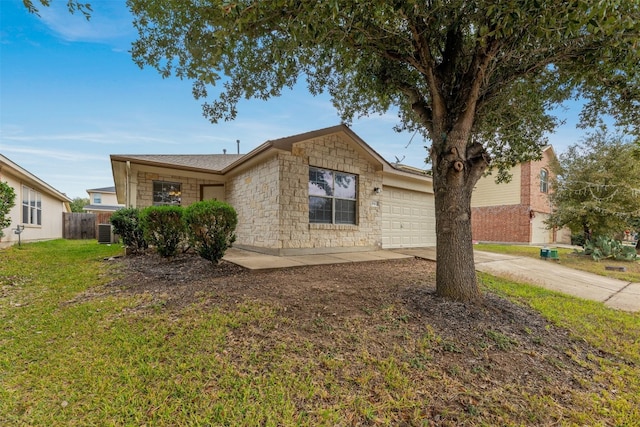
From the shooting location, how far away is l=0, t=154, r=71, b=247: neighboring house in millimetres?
10664

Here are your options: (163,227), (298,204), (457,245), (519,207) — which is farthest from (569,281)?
(519,207)

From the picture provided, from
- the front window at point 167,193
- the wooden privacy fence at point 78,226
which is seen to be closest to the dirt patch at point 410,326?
the front window at point 167,193

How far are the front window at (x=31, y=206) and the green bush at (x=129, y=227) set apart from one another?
8.00 metres

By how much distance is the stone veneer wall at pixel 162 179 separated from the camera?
970 cm

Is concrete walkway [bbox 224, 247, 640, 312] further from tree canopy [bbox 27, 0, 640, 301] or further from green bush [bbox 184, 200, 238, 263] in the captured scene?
tree canopy [bbox 27, 0, 640, 301]

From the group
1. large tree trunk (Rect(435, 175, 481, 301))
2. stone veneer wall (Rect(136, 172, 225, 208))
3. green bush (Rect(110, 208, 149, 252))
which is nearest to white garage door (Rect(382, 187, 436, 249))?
large tree trunk (Rect(435, 175, 481, 301))

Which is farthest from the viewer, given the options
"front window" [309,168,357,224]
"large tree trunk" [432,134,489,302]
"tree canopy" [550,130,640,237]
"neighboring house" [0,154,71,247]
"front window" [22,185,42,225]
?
"front window" [22,185,42,225]

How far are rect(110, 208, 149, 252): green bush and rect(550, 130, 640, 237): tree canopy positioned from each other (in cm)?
1560

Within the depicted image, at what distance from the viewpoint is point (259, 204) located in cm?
880

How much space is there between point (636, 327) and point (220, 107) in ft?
25.6

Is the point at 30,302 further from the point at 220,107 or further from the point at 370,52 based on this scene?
A: the point at 370,52

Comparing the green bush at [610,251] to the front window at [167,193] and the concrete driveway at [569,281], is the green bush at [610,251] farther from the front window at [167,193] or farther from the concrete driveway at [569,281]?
the front window at [167,193]

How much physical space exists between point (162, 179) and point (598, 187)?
1677 cm

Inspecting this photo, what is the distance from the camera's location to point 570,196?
11672 millimetres
